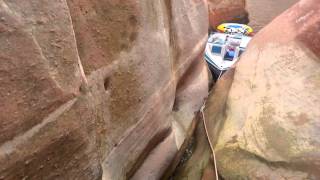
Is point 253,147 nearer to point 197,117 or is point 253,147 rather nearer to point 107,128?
point 197,117

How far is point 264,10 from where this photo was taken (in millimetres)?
5668

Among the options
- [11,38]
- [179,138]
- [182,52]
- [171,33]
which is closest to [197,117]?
[179,138]

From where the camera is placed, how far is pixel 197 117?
238 cm

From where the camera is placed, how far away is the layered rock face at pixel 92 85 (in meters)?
1.04

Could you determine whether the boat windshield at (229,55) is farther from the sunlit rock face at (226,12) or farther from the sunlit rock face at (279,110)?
the sunlit rock face at (279,110)

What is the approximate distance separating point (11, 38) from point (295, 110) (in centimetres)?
130

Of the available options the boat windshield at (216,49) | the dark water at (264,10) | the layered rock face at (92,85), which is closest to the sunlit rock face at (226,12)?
→ the dark water at (264,10)

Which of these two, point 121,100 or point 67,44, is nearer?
point 67,44

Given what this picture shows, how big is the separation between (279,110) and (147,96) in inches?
24.2

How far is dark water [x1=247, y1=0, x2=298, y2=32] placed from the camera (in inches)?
210

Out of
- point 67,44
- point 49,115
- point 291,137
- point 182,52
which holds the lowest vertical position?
point 291,137

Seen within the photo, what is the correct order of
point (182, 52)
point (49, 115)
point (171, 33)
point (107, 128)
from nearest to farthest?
point (49, 115) < point (107, 128) < point (171, 33) < point (182, 52)

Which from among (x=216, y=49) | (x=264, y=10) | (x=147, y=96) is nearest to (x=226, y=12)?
(x=264, y=10)

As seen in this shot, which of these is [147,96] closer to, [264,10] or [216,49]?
[216,49]
